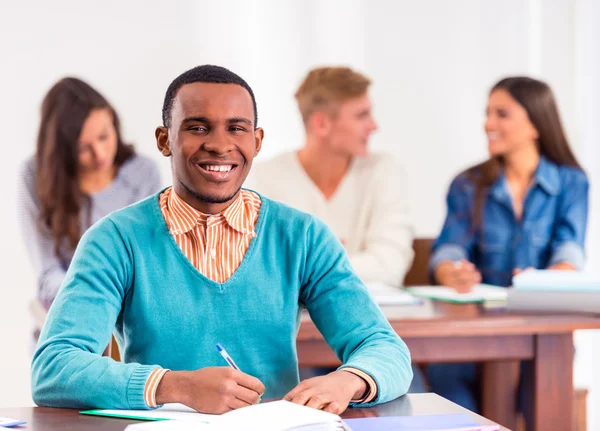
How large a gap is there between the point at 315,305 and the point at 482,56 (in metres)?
3.09

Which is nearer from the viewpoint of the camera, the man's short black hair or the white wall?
the man's short black hair

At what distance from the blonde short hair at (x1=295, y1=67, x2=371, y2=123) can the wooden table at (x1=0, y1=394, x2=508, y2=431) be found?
209 centimetres

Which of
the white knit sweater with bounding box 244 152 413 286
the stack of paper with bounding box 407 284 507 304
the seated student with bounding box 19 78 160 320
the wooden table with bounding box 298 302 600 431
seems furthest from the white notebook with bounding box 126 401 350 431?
Answer: the seated student with bounding box 19 78 160 320

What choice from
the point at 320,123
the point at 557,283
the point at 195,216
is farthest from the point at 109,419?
the point at 320,123

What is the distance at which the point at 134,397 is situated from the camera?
Answer: 127 cm

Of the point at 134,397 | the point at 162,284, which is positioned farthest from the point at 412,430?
the point at 162,284

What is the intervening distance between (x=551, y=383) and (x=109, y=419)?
1.35 metres

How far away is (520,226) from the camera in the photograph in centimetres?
302

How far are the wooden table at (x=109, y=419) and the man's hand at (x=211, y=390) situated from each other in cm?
8

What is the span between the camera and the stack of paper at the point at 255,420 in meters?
1.08

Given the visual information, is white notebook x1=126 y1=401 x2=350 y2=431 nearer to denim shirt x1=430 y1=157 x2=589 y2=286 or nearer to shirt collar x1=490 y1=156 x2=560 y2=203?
denim shirt x1=430 y1=157 x2=589 y2=286

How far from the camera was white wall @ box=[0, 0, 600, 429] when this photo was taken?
407 cm

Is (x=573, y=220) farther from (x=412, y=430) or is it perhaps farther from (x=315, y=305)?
(x=412, y=430)

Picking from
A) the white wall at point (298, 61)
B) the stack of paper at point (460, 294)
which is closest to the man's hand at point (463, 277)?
the stack of paper at point (460, 294)
